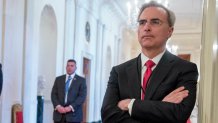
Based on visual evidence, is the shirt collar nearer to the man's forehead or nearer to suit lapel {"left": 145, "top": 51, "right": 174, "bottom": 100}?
suit lapel {"left": 145, "top": 51, "right": 174, "bottom": 100}

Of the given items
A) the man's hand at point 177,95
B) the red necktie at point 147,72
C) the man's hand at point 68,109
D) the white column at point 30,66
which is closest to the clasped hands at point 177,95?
the man's hand at point 177,95

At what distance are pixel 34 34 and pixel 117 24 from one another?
30.2ft

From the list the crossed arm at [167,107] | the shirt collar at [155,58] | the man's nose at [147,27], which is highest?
the man's nose at [147,27]

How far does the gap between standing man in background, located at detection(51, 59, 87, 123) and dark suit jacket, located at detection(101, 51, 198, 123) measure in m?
3.51

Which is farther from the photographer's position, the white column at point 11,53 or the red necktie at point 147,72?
the white column at point 11,53

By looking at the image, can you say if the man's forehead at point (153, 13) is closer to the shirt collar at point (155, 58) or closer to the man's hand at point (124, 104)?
the shirt collar at point (155, 58)

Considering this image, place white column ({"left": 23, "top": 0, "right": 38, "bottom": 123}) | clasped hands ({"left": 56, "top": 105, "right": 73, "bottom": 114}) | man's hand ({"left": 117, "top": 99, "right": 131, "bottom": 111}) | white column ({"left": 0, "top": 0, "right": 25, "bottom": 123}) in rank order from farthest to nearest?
white column ({"left": 23, "top": 0, "right": 38, "bottom": 123}) → clasped hands ({"left": 56, "top": 105, "right": 73, "bottom": 114}) → white column ({"left": 0, "top": 0, "right": 25, "bottom": 123}) → man's hand ({"left": 117, "top": 99, "right": 131, "bottom": 111})

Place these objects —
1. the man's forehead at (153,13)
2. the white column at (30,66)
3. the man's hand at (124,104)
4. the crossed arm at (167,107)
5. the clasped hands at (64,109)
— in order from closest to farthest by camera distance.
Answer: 1. the crossed arm at (167,107)
2. the man's hand at (124,104)
3. the man's forehead at (153,13)
4. the clasped hands at (64,109)
5. the white column at (30,66)

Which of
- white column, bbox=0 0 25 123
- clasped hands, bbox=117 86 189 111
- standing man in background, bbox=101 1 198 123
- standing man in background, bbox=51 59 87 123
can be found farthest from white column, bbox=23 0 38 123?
clasped hands, bbox=117 86 189 111

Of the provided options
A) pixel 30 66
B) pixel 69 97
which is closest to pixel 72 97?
pixel 69 97

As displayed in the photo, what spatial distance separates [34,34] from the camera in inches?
245

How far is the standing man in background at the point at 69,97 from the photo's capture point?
216 inches

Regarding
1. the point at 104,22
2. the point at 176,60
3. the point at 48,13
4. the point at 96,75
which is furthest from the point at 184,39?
the point at 176,60

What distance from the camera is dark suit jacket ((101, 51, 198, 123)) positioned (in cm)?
179
